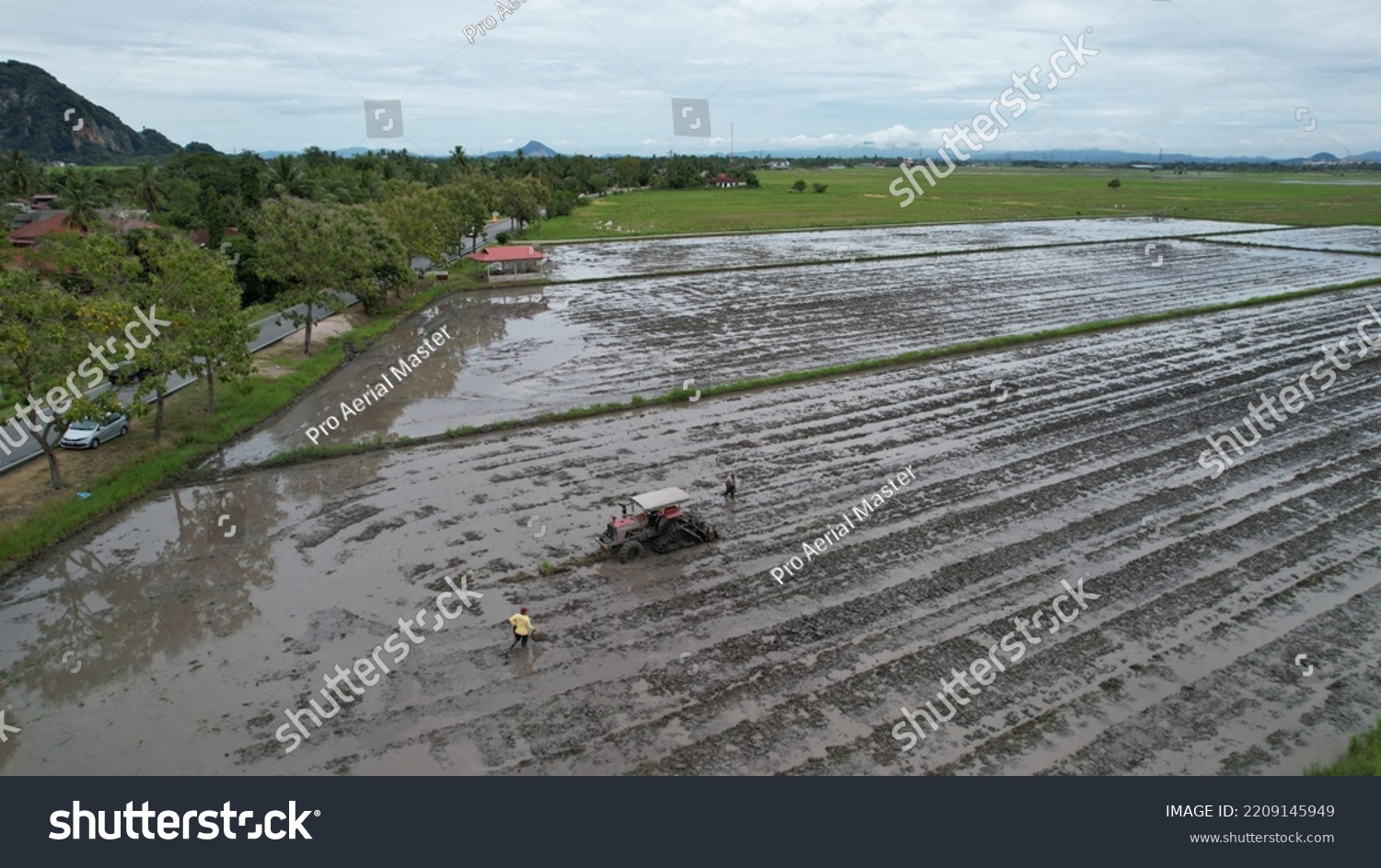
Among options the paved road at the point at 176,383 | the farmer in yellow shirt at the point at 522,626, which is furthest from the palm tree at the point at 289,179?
the farmer in yellow shirt at the point at 522,626

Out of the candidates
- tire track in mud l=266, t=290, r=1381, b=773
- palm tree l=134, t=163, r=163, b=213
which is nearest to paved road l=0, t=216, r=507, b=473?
tire track in mud l=266, t=290, r=1381, b=773

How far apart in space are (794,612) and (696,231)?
64.5m

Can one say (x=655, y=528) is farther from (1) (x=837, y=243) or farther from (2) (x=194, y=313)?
(1) (x=837, y=243)

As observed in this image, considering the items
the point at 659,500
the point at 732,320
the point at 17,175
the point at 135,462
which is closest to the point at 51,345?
the point at 135,462

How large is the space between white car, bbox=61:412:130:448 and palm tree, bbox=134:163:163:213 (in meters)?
50.7

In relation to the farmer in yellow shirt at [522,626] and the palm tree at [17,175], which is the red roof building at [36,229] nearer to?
the palm tree at [17,175]

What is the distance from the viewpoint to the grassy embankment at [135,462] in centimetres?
1770

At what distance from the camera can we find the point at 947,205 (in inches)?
4045

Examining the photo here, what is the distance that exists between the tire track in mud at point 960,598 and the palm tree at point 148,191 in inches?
2247

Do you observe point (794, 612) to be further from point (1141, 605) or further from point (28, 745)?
point (28, 745)

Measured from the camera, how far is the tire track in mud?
11.8 meters

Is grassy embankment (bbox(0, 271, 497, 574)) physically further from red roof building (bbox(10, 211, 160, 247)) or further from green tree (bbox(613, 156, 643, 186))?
green tree (bbox(613, 156, 643, 186))

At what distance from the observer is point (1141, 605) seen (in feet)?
49.4
